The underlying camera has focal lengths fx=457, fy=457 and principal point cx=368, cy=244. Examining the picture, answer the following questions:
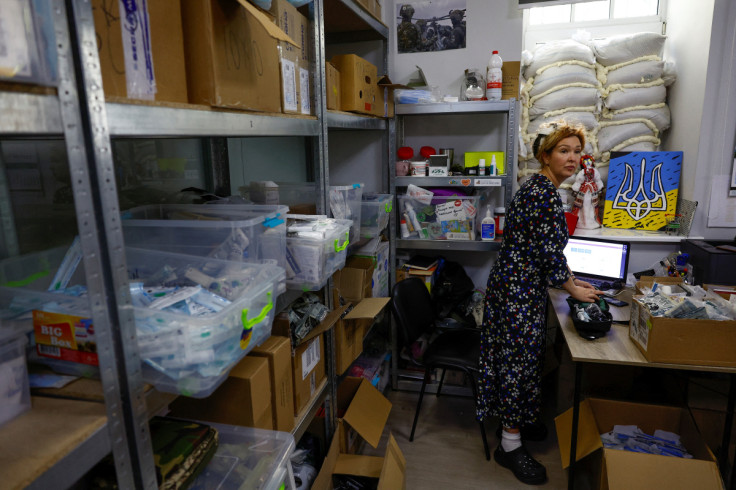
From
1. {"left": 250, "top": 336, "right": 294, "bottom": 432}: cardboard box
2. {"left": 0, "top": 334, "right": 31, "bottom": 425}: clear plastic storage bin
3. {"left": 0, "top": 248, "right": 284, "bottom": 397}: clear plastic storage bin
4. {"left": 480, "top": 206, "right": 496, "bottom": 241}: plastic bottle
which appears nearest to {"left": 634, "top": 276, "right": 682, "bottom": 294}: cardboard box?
{"left": 480, "top": 206, "right": 496, "bottom": 241}: plastic bottle

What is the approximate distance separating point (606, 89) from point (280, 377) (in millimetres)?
2969

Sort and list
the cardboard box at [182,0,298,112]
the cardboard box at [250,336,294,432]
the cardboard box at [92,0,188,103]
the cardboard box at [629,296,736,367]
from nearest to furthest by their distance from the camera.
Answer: the cardboard box at [92,0,188,103] < the cardboard box at [182,0,298,112] < the cardboard box at [250,336,294,432] < the cardboard box at [629,296,736,367]

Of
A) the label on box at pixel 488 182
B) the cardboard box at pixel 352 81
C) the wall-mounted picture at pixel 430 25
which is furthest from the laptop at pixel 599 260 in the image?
the cardboard box at pixel 352 81

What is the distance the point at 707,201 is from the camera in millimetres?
2771

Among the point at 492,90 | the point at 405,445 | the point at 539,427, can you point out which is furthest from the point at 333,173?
the point at 539,427

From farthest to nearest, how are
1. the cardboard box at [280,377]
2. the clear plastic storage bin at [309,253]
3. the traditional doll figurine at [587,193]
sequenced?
the traditional doll figurine at [587,193] < the clear plastic storage bin at [309,253] < the cardboard box at [280,377]

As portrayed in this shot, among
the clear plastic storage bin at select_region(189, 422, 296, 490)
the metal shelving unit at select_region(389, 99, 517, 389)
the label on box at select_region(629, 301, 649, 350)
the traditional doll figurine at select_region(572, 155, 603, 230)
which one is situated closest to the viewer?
the clear plastic storage bin at select_region(189, 422, 296, 490)

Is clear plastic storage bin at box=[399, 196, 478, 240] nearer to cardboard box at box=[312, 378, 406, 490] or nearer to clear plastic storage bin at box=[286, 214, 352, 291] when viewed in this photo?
cardboard box at box=[312, 378, 406, 490]

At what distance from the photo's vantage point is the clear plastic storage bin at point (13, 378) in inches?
28.7

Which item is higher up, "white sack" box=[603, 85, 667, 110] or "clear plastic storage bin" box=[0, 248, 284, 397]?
"white sack" box=[603, 85, 667, 110]

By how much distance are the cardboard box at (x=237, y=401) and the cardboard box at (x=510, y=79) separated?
91.2 inches

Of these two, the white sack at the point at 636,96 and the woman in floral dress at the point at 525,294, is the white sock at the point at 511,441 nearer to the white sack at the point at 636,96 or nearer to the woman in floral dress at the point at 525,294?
the woman in floral dress at the point at 525,294

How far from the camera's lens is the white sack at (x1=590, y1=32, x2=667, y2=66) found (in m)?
3.02

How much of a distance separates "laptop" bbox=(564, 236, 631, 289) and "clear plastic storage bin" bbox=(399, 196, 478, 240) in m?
0.65
